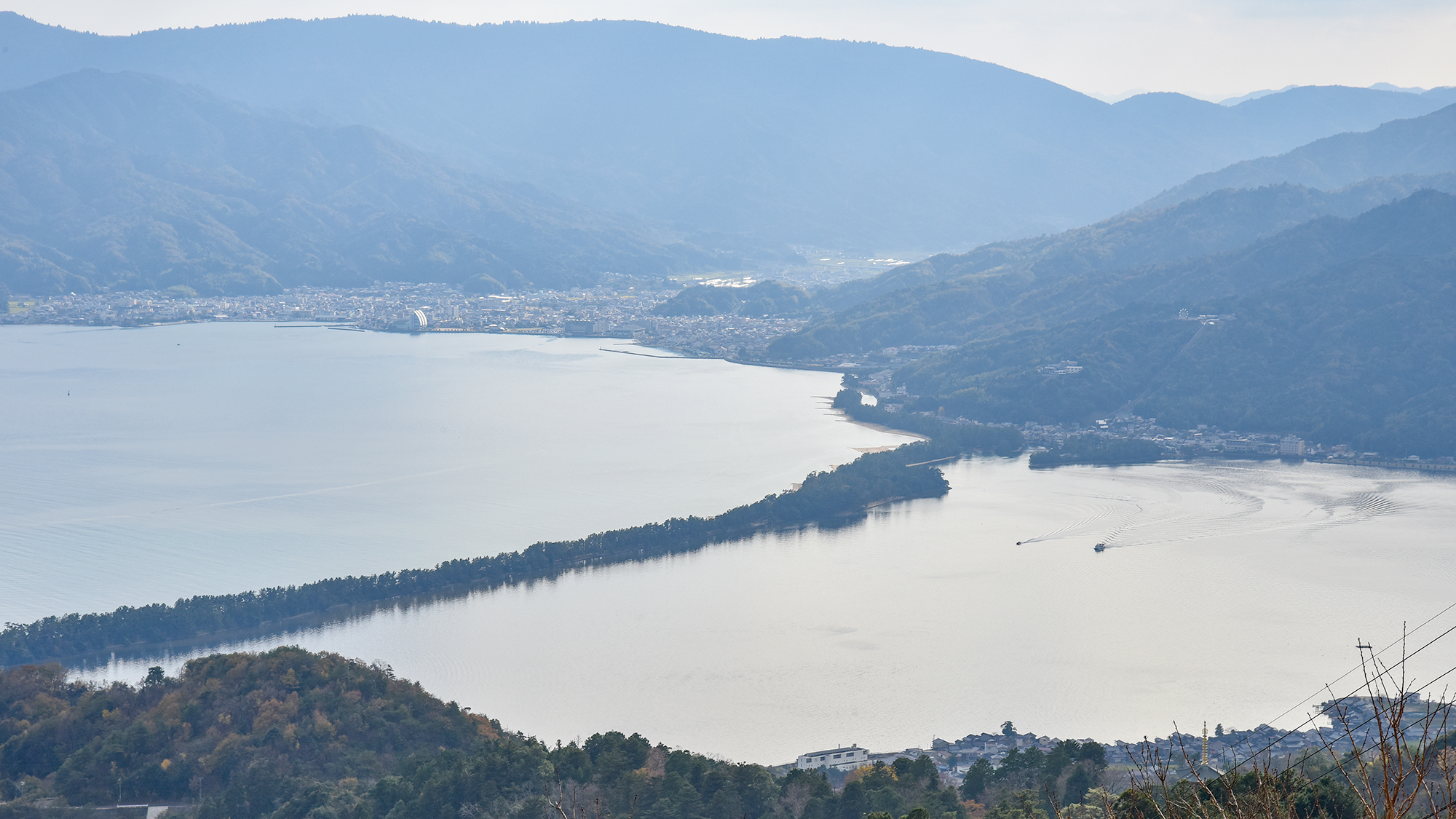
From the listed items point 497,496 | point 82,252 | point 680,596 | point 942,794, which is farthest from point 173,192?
point 942,794

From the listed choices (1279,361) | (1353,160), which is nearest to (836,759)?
(1279,361)

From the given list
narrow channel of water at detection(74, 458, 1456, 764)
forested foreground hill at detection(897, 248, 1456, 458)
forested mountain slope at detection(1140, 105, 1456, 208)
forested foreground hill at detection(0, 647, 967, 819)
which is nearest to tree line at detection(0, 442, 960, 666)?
narrow channel of water at detection(74, 458, 1456, 764)

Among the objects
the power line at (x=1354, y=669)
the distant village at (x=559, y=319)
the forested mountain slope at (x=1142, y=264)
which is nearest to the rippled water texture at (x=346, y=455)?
the distant village at (x=559, y=319)

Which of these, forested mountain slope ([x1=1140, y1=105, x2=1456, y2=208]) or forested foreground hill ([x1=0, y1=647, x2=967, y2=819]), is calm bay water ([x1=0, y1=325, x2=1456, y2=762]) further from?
forested mountain slope ([x1=1140, y1=105, x2=1456, y2=208])

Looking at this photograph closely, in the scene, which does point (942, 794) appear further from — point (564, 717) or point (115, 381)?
point (115, 381)

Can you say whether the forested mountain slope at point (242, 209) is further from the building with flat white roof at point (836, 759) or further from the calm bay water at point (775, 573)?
the building with flat white roof at point (836, 759)

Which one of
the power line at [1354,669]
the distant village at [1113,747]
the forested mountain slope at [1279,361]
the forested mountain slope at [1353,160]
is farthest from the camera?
the forested mountain slope at [1353,160]
